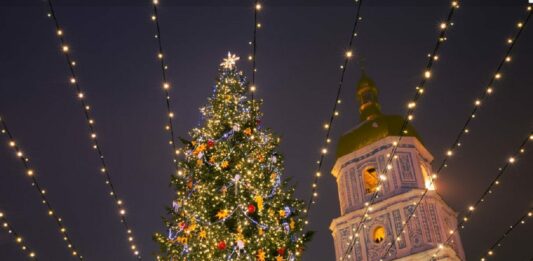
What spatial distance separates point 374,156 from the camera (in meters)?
20.1

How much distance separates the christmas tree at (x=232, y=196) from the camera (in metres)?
9.02

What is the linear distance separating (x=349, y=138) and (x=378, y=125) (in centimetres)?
138

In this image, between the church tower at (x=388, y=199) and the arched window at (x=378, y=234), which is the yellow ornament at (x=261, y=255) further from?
the arched window at (x=378, y=234)

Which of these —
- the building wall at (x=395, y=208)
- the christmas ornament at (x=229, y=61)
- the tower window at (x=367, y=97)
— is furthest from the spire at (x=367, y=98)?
the christmas ornament at (x=229, y=61)

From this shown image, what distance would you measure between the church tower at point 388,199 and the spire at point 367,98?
7.94ft

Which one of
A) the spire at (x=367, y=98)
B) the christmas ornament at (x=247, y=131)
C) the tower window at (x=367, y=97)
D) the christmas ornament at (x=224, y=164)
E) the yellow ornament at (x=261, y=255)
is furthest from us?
the tower window at (x=367, y=97)

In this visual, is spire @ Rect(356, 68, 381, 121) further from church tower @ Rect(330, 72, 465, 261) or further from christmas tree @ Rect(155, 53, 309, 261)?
christmas tree @ Rect(155, 53, 309, 261)

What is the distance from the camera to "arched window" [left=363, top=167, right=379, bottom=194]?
19984mm

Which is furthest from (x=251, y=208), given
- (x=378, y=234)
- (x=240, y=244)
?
(x=378, y=234)

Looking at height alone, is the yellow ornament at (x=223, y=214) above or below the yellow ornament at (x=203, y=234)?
above

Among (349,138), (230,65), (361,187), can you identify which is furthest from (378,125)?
(230,65)

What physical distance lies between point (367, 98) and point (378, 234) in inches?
314

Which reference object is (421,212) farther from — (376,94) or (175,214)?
(175,214)

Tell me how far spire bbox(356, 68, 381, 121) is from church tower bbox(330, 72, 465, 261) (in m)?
2.42
